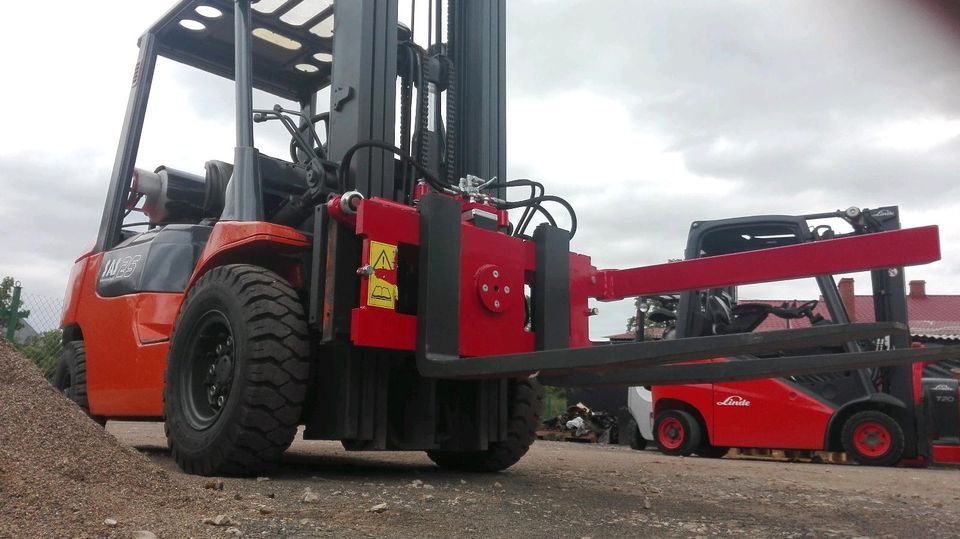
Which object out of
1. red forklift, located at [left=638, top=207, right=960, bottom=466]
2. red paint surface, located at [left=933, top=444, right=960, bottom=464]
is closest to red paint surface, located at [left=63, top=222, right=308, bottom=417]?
red forklift, located at [left=638, top=207, right=960, bottom=466]

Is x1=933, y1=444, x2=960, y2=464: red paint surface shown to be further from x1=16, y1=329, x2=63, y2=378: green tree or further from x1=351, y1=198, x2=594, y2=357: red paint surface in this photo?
x1=16, y1=329, x2=63, y2=378: green tree

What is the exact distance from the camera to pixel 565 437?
46.3 feet

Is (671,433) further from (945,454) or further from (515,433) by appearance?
(515,433)

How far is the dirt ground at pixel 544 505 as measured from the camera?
2887mm

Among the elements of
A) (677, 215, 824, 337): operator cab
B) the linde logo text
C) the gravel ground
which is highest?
(677, 215, 824, 337): operator cab

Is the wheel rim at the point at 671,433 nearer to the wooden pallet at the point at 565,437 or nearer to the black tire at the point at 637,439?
the black tire at the point at 637,439

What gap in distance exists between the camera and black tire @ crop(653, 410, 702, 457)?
9617mm

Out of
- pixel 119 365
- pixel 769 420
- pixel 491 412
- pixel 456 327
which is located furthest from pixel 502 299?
pixel 769 420

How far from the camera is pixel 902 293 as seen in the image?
8.48 m

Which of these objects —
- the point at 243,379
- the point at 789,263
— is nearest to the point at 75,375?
the point at 243,379

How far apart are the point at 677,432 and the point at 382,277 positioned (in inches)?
275

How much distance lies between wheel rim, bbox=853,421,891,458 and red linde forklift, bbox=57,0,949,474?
4934 mm

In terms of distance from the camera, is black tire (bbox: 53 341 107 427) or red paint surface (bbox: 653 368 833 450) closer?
black tire (bbox: 53 341 107 427)

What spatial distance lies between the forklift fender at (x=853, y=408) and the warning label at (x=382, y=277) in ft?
20.7
